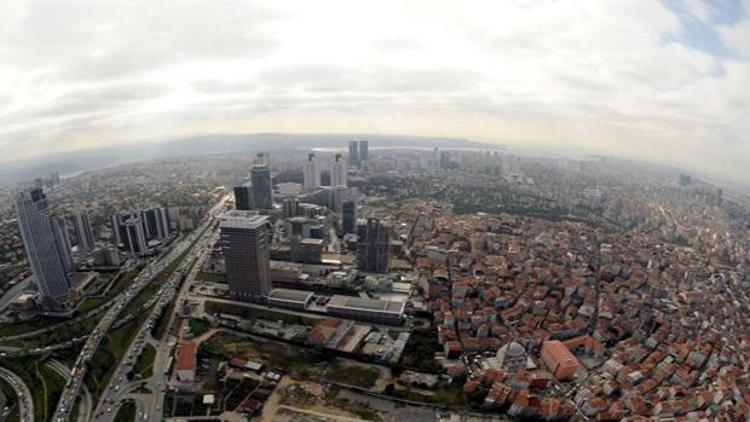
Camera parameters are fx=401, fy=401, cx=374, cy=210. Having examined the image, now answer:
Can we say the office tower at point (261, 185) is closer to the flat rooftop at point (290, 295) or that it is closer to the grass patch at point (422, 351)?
the flat rooftop at point (290, 295)

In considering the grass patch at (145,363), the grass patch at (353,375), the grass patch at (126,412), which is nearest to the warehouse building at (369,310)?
the grass patch at (353,375)

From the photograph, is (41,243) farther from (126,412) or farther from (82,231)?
(126,412)

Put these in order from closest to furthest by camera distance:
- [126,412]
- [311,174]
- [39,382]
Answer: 1. [126,412]
2. [39,382]
3. [311,174]

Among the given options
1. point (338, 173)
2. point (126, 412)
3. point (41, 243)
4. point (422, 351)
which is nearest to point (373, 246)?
point (422, 351)

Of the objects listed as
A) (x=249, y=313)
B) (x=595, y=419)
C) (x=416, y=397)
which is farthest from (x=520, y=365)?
(x=249, y=313)

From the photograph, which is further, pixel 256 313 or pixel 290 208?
pixel 290 208

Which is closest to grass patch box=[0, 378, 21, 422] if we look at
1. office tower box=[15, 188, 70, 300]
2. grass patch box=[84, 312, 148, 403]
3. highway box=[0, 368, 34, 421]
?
highway box=[0, 368, 34, 421]
